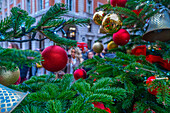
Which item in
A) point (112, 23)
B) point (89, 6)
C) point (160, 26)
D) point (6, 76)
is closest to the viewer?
point (6, 76)

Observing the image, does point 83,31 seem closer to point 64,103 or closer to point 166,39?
point 166,39

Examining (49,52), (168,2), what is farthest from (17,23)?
(168,2)

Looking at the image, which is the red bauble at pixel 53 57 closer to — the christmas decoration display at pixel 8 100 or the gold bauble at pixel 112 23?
the christmas decoration display at pixel 8 100

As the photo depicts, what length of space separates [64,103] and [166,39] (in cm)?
105

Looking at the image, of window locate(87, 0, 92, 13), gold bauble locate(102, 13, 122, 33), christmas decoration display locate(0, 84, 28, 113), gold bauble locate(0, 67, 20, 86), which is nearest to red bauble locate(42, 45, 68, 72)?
gold bauble locate(0, 67, 20, 86)

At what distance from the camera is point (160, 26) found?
3.75 ft

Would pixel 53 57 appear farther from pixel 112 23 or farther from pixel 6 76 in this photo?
pixel 112 23

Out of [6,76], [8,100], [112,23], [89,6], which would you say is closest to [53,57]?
[6,76]

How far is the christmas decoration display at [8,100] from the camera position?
0.35 m

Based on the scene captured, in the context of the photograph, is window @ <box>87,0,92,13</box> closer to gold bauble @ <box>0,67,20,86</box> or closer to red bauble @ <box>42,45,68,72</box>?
red bauble @ <box>42,45,68,72</box>

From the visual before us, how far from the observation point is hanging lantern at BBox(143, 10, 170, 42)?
3.74ft

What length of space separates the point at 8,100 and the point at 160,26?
1127mm

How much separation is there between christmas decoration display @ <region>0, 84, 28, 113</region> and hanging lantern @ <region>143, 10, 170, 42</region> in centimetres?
109

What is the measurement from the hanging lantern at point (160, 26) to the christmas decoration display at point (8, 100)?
109cm
